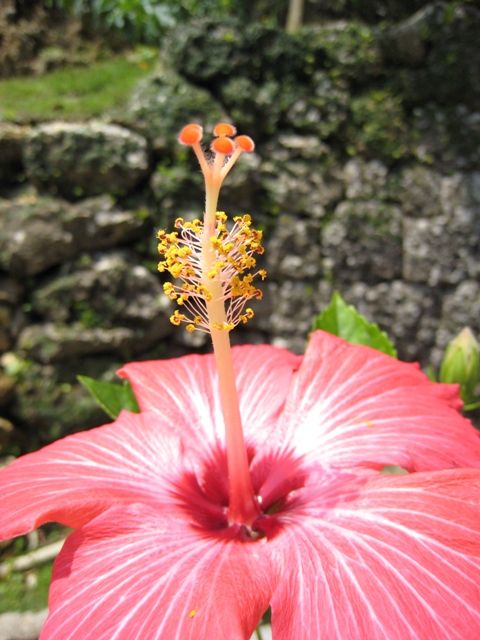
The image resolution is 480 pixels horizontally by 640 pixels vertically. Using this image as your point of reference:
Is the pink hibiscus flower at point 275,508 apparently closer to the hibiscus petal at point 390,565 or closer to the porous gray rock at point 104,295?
the hibiscus petal at point 390,565

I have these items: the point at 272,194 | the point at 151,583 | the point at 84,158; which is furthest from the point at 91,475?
the point at 272,194

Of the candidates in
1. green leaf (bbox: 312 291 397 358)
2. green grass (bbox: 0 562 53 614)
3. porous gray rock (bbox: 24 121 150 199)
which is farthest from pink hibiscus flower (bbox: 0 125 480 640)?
porous gray rock (bbox: 24 121 150 199)

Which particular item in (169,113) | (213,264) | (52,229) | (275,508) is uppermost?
(169,113)

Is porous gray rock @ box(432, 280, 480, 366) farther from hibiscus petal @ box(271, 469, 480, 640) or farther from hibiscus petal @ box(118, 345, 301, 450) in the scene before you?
hibiscus petal @ box(271, 469, 480, 640)

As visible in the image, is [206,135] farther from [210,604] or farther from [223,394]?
Answer: [210,604]

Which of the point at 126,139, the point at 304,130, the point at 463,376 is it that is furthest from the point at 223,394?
the point at 304,130

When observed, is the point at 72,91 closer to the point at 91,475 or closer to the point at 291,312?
the point at 291,312

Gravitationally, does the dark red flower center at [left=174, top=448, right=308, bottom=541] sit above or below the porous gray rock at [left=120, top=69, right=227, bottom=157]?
below

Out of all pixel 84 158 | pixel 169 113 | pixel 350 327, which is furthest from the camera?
pixel 169 113
